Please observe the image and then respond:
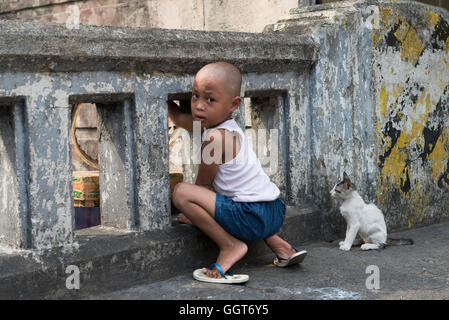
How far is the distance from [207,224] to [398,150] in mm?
1809

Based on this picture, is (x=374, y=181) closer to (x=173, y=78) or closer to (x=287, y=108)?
Answer: (x=287, y=108)

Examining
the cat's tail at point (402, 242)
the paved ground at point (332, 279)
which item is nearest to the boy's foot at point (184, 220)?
the paved ground at point (332, 279)

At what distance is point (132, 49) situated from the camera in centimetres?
311

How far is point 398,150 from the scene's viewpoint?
4.54 meters

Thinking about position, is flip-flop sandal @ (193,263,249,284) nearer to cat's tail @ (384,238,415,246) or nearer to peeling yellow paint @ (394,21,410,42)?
cat's tail @ (384,238,415,246)

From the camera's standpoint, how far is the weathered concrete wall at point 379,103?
4199mm

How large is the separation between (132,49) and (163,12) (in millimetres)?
3672

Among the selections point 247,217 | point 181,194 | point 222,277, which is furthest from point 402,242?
point 181,194

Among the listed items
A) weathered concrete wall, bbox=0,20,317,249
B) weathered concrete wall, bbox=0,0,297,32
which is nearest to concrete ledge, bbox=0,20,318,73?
weathered concrete wall, bbox=0,20,317,249

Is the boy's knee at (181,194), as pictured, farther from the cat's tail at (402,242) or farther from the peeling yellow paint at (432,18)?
the peeling yellow paint at (432,18)

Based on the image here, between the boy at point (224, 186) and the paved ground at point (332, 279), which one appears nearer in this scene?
the paved ground at point (332, 279)

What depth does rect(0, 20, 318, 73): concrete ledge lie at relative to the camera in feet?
9.11

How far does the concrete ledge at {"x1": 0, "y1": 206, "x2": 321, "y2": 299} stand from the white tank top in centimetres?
30

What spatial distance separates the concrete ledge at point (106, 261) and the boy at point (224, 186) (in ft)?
0.48
